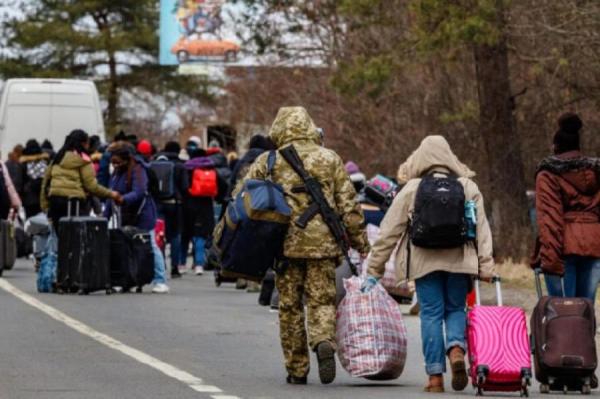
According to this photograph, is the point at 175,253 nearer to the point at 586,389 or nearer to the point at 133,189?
the point at 133,189

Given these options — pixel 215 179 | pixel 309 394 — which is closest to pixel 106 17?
pixel 215 179

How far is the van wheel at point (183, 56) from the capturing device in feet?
238

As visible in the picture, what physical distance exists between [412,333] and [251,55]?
18.2 metres

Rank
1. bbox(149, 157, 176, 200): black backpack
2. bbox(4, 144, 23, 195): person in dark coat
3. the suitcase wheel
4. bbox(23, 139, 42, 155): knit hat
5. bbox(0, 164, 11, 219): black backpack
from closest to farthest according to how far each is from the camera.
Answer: the suitcase wheel < bbox(0, 164, 11, 219): black backpack < bbox(149, 157, 176, 200): black backpack < bbox(23, 139, 42, 155): knit hat < bbox(4, 144, 23, 195): person in dark coat

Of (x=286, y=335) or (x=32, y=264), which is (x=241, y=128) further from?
(x=286, y=335)

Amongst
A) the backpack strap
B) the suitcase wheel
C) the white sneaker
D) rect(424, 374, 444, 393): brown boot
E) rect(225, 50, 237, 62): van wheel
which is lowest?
the suitcase wheel

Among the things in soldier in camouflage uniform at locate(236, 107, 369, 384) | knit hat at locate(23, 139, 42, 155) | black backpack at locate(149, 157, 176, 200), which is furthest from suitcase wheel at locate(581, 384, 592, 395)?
knit hat at locate(23, 139, 42, 155)

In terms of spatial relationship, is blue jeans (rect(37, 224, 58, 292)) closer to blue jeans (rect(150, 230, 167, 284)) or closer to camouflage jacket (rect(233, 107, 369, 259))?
blue jeans (rect(150, 230, 167, 284))

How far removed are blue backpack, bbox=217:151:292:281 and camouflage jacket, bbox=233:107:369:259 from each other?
12cm

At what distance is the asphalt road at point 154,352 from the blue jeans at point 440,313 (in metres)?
0.28

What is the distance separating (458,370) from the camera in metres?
12.7

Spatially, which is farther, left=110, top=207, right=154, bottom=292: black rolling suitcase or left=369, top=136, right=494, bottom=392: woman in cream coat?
left=110, top=207, right=154, bottom=292: black rolling suitcase

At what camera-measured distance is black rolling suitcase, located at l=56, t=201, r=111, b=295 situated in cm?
2262

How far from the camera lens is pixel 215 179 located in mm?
28250
